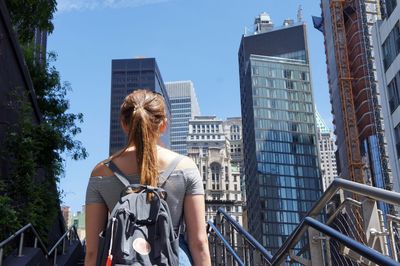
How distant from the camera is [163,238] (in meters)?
2.21

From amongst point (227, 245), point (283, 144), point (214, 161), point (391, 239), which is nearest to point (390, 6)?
point (227, 245)

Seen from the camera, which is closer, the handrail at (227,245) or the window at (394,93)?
the handrail at (227,245)

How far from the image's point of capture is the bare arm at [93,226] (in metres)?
2.44

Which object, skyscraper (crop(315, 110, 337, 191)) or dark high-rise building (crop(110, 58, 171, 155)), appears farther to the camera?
skyscraper (crop(315, 110, 337, 191))

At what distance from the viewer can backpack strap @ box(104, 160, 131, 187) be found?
2.50 meters

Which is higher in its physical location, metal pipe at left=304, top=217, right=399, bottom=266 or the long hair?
the long hair

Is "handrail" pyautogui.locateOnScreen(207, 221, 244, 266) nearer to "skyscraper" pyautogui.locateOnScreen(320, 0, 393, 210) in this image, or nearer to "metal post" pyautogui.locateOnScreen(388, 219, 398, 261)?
"metal post" pyautogui.locateOnScreen(388, 219, 398, 261)

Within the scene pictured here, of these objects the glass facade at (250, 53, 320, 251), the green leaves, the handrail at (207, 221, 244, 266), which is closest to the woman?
the handrail at (207, 221, 244, 266)

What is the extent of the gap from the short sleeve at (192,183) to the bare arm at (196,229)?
0.02 metres

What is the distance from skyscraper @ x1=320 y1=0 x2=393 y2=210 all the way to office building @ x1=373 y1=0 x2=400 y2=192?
2536 cm

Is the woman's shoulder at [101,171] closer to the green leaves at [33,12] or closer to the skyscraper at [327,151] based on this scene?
the green leaves at [33,12]

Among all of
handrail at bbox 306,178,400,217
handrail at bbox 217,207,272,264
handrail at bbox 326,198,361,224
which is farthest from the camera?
handrail at bbox 217,207,272,264

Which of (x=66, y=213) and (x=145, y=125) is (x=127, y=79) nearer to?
(x=66, y=213)

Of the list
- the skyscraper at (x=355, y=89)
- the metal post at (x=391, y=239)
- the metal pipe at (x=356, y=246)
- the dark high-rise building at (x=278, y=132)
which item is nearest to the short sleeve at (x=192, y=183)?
the metal pipe at (x=356, y=246)
